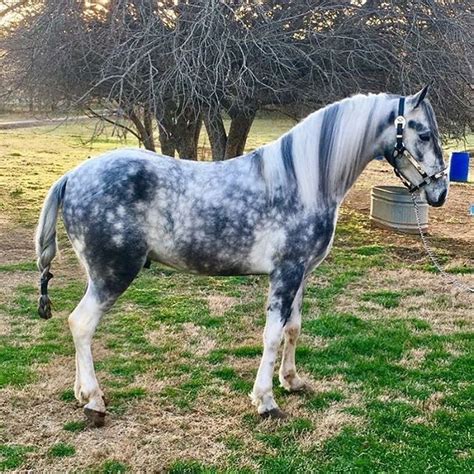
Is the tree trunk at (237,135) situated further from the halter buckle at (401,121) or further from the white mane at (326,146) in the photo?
the halter buckle at (401,121)

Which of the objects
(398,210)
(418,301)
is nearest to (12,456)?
(418,301)

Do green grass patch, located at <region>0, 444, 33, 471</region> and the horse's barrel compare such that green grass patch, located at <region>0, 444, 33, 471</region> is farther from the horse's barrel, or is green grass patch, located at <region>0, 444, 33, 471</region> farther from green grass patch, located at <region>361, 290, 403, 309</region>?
the horse's barrel

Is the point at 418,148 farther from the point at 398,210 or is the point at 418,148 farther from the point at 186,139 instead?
the point at 398,210

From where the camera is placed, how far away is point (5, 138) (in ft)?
71.0

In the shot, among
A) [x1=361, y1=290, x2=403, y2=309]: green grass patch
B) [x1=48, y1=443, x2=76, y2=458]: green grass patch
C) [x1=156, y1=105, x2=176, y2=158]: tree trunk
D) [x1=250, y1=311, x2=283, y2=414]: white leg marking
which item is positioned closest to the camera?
[x1=48, y1=443, x2=76, y2=458]: green grass patch

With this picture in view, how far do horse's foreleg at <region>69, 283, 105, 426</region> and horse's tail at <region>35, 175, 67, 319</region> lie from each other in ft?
0.89

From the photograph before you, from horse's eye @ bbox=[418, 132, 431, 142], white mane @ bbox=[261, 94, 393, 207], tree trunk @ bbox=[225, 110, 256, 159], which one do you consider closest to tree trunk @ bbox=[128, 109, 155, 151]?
tree trunk @ bbox=[225, 110, 256, 159]

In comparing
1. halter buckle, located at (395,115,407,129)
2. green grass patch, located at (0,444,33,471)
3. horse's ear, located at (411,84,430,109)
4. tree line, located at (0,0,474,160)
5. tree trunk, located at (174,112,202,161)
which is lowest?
green grass patch, located at (0,444,33,471)

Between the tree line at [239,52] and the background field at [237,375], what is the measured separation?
216 cm

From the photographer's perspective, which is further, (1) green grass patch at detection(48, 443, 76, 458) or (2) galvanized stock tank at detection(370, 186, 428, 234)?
(2) galvanized stock tank at detection(370, 186, 428, 234)

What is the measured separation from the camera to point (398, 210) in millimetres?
9078

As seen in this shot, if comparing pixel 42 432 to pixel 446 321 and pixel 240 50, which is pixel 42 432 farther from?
pixel 240 50

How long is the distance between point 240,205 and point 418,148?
1141 mm

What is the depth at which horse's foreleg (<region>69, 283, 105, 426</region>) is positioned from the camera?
11.3 feet
